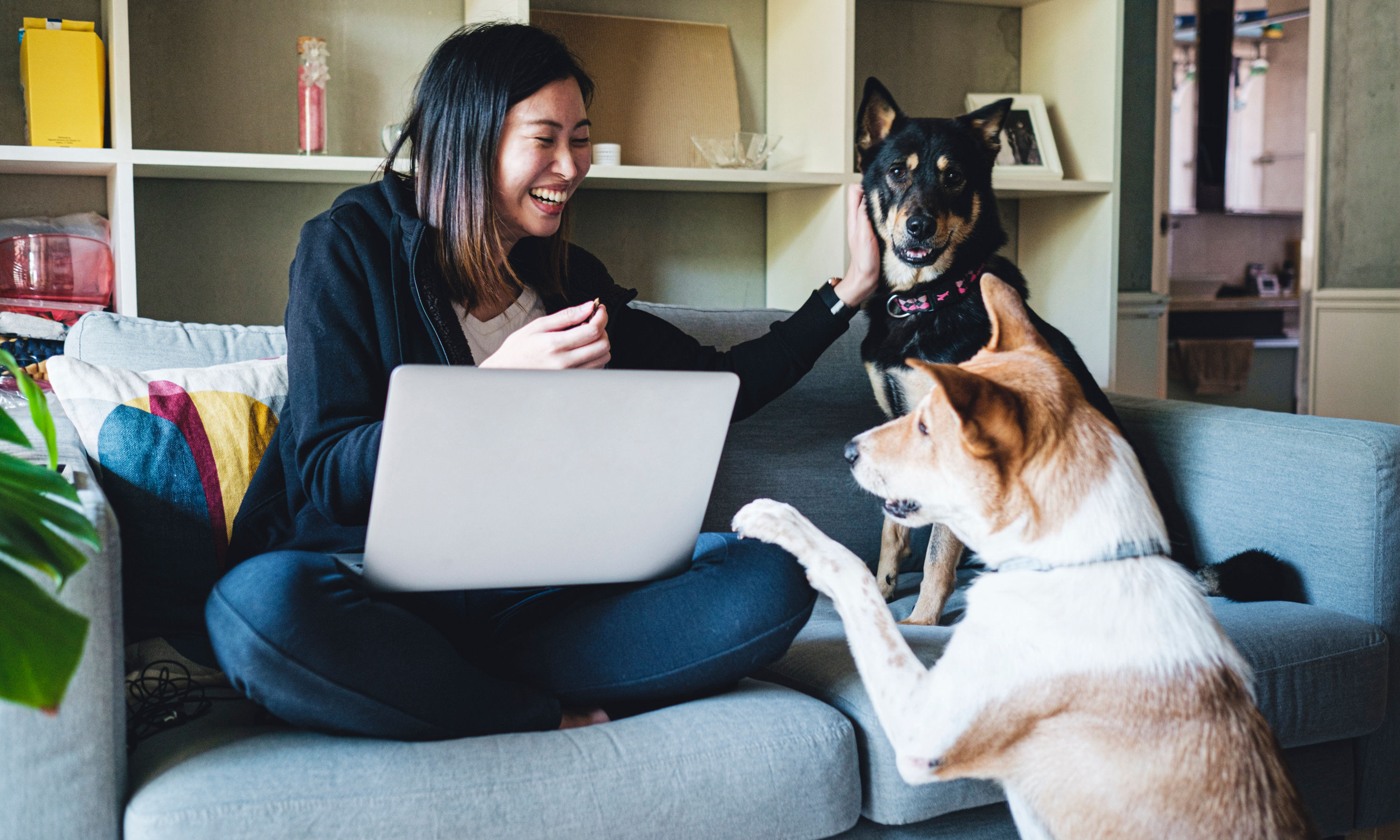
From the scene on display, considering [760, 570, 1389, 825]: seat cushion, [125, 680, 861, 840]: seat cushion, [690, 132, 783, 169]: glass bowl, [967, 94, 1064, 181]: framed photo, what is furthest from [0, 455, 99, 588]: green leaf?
[967, 94, 1064, 181]: framed photo

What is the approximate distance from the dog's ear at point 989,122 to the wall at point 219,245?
1.44 metres

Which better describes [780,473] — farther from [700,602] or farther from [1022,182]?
[1022,182]

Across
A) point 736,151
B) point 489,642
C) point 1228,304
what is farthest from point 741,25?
point 1228,304

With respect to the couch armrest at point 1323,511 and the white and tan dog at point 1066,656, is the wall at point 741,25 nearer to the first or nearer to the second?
the couch armrest at point 1323,511

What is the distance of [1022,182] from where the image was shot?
2609mm

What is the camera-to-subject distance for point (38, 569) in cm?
57

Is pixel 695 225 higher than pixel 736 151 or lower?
lower

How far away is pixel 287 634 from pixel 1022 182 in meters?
2.14

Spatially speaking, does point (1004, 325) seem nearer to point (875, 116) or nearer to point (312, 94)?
point (875, 116)

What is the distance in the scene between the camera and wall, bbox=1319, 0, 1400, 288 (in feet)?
12.5

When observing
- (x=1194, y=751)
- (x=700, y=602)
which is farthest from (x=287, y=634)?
(x=1194, y=751)

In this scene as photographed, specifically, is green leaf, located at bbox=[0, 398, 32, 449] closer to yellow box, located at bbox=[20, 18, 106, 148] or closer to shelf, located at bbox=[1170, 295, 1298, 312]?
yellow box, located at bbox=[20, 18, 106, 148]

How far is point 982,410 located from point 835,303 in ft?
2.57

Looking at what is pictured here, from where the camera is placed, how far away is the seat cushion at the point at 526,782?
101 cm
